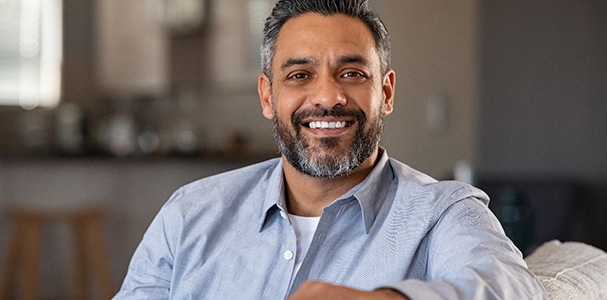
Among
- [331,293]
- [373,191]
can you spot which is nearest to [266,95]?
[373,191]

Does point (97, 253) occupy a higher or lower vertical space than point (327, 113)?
lower

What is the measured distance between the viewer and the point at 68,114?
6832 millimetres

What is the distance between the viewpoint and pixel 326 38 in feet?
5.52

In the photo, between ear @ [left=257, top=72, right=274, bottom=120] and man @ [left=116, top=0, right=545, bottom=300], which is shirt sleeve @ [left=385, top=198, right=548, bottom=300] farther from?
ear @ [left=257, top=72, right=274, bottom=120]

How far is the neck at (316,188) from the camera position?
178cm

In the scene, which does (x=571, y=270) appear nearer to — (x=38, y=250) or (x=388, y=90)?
(x=388, y=90)

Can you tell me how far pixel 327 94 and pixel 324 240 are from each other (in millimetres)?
244

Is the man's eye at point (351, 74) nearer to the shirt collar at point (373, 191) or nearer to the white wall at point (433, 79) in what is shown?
the shirt collar at point (373, 191)

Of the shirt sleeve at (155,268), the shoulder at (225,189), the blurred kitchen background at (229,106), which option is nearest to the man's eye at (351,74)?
the shoulder at (225,189)

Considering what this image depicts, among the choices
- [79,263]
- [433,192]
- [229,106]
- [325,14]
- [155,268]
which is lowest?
[79,263]

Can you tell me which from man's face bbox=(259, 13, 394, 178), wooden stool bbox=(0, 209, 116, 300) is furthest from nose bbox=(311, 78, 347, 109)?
wooden stool bbox=(0, 209, 116, 300)

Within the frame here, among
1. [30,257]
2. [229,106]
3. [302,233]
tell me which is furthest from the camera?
[229,106]

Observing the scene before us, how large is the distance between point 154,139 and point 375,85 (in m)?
5.23

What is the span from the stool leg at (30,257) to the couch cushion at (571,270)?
140 inches
